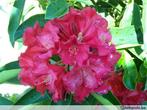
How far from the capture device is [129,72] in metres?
1.01

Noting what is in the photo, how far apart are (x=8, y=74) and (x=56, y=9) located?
0.61ft

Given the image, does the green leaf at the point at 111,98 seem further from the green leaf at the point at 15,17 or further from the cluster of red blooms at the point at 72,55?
the green leaf at the point at 15,17

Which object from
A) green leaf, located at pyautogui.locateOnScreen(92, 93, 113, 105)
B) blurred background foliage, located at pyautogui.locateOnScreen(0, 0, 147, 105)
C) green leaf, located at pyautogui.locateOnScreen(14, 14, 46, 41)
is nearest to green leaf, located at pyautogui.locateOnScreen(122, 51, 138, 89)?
blurred background foliage, located at pyautogui.locateOnScreen(0, 0, 147, 105)

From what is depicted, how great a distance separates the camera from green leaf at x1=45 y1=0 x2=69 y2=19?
2.97 feet

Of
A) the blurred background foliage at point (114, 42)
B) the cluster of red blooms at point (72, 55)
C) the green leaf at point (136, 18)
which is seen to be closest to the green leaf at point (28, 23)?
the blurred background foliage at point (114, 42)

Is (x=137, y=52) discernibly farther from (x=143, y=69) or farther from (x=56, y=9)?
(x=56, y=9)

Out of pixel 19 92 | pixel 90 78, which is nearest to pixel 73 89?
pixel 90 78

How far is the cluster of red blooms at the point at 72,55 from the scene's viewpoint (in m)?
0.83

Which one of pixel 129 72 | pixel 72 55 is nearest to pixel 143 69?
pixel 129 72

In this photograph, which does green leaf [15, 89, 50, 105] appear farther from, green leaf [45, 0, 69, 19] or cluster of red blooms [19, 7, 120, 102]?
green leaf [45, 0, 69, 19]

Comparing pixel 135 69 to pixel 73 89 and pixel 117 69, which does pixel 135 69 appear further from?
pixel 73 89

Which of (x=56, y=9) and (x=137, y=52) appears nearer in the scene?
(x=56, y=9)

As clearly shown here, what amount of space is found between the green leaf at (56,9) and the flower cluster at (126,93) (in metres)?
0.20

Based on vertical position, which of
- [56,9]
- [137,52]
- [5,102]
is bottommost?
[5,102]
